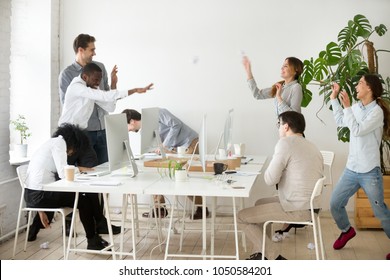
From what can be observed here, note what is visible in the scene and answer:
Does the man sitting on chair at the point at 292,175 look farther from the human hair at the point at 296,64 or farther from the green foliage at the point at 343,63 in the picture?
the green foliage at the point at 343,63

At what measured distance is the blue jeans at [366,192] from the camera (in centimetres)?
464

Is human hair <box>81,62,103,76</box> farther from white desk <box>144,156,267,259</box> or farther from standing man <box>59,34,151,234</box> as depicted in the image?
white desk <box>144,156,267,259</box>

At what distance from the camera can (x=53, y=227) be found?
574 cm

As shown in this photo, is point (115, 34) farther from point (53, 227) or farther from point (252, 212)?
point (252, 212)

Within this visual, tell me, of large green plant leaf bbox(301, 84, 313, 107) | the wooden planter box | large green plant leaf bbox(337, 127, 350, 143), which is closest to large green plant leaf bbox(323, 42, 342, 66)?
large green plant leaf bbox(301, 84, 313, 107)

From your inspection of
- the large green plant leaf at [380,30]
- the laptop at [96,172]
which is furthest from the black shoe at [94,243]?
the large green plant leaf at [380,30]

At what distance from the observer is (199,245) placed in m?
5.20

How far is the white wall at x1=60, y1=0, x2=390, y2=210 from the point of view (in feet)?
20.6

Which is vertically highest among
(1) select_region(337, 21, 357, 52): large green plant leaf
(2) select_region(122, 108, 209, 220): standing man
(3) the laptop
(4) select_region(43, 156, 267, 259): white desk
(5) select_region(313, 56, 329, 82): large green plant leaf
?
(1) select_region(337, 21, 357, 52): large green plant leaf

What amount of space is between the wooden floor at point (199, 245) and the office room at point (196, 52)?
0.69m

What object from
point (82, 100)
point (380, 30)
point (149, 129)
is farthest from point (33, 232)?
point (380, 30)
